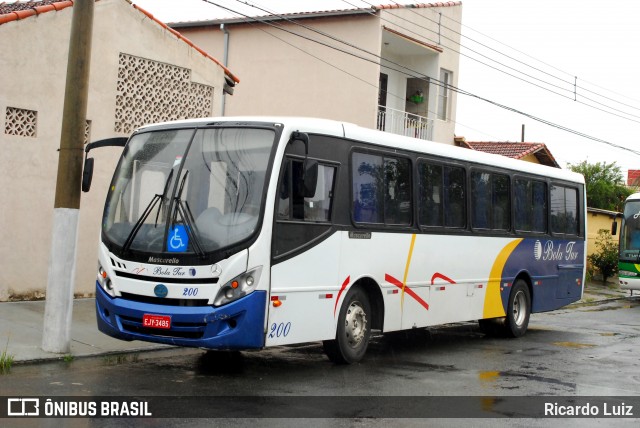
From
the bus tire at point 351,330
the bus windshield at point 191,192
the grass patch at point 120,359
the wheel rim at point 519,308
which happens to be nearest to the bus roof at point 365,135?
the bus windshield at point 191,192

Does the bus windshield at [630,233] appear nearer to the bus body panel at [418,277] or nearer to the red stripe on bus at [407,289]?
the bus body panel at [418,277]

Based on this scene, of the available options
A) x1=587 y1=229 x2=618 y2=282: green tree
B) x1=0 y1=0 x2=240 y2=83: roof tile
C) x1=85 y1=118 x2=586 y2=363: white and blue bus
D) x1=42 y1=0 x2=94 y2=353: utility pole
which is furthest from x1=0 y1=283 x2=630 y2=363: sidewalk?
x1=587 y1=229 x2=618 y2=282: green tree

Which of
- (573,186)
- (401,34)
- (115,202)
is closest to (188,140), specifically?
(115,202)

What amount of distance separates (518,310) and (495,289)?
1.21 metres

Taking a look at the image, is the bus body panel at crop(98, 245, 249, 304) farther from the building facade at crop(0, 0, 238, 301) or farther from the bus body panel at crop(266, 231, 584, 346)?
the building facade at crop(0, 0, 238, 301)

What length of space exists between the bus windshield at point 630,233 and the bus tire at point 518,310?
12.1 m

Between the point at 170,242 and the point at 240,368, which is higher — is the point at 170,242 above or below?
above

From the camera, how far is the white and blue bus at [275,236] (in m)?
9.11

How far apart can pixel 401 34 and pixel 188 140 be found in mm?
17173

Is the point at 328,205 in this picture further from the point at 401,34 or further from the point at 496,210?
the point at 401,34

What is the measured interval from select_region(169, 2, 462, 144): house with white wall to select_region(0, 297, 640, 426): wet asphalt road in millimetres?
12876

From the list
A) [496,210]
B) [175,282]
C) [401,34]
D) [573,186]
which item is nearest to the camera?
[175,282]

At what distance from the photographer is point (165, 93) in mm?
16156

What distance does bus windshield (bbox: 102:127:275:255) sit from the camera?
9.24 m
